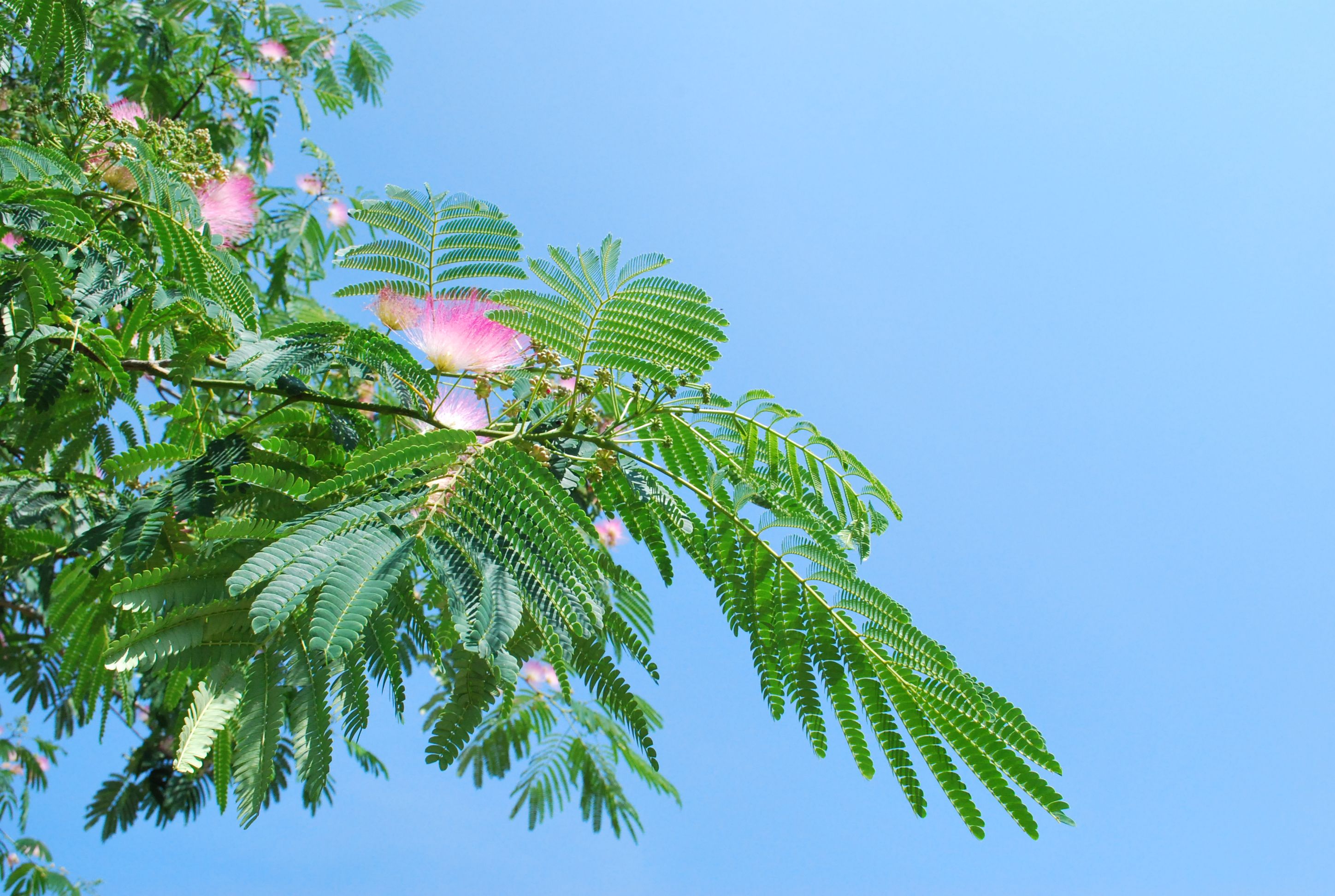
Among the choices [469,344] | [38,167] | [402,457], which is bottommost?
[402,457]

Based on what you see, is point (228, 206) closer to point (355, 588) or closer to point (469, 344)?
point (469, 344)

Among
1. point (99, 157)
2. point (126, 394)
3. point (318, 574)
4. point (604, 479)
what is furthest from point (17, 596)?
point (318, 574)

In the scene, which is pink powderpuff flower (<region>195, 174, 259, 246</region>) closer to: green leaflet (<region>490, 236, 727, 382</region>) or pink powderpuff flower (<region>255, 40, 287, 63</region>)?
green leaflet (<region>490, 236, 727, 382</region>)

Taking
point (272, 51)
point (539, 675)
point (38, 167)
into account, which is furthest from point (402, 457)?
point (272, 51)

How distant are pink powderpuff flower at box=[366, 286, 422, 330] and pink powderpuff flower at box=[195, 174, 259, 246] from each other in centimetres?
113

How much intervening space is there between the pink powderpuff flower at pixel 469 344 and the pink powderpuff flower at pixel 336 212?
4.31m

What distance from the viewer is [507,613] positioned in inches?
51.6

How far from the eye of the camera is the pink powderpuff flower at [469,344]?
189cm

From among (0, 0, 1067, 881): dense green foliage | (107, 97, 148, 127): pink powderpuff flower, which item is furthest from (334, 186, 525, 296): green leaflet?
(107, 97, 148, 127): pink powderpuff flower

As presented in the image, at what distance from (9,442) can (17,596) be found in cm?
117

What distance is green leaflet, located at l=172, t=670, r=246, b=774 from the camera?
1322 millimetres

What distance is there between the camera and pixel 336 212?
5766 mm

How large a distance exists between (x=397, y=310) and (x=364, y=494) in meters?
0.68

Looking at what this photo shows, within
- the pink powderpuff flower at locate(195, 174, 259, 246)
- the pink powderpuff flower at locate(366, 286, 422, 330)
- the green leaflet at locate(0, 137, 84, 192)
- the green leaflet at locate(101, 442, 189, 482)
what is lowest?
the green leaflet at locate(101, 442, 189, 482)
